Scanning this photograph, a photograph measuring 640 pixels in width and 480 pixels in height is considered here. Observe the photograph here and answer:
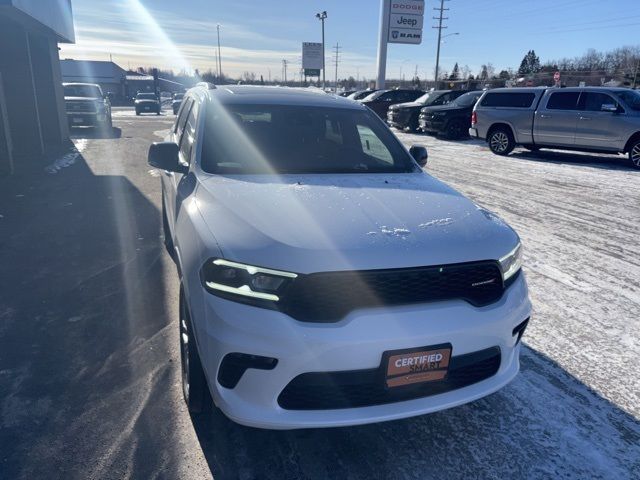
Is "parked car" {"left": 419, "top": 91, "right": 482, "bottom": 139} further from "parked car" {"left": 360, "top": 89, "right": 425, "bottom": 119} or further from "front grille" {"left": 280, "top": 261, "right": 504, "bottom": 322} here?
"front grille" {"left": 280, "top": 261, "right": 504, "bottom": 322}

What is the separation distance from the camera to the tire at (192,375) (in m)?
2.46

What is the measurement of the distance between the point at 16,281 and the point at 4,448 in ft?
8.26

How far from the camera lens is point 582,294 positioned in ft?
14.2

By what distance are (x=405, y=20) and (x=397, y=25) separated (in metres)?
0.59

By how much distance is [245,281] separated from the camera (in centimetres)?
210

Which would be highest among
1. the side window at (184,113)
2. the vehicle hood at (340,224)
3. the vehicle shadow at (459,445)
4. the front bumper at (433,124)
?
the side window at (184,113)

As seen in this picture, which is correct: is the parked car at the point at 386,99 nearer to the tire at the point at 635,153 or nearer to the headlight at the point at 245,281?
the tire at the point at 635,153

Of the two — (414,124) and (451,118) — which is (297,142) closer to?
(451,118)

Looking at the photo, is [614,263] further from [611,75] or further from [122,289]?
[611,75]

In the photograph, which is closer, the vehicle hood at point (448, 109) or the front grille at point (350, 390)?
the front grille at point (350, 390)

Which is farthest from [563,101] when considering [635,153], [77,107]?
[77,107]

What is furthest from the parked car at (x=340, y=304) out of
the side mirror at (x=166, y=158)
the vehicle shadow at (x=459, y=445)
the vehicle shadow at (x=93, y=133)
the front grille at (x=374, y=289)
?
the vehicle shadow at (x=93, y=133)

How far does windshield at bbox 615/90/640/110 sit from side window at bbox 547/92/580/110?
3.16ft

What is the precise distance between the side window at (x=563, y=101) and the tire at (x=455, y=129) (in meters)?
4.86
